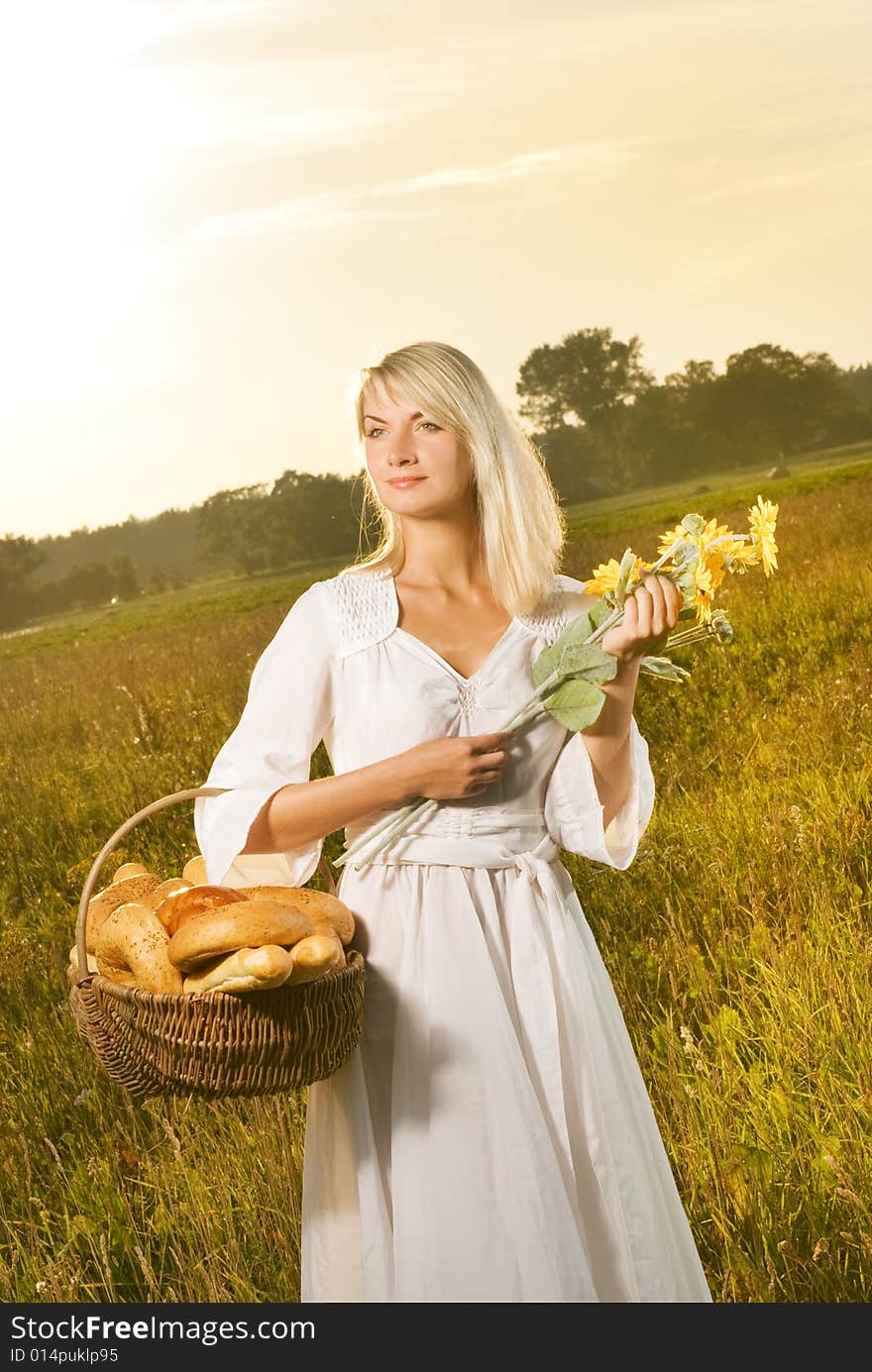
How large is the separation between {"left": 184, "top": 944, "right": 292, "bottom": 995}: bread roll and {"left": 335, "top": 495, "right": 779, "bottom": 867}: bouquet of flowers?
0.33 meters

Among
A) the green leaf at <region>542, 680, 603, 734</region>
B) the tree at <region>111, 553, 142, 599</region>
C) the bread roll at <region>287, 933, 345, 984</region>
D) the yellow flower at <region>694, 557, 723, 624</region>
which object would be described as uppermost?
the tree at <region>111, 553, 142, 599</region>

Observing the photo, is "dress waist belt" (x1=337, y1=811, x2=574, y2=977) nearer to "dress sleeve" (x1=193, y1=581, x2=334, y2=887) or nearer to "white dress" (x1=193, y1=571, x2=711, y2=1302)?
"white dress" (x1=193, y1=571, x2=711, y2=1302)

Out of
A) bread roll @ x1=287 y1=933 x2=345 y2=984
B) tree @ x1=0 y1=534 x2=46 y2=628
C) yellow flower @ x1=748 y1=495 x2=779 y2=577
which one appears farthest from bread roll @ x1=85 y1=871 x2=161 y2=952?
tree @ x1=0 y1=534 x2=46 y2=628

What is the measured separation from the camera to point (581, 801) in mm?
1892

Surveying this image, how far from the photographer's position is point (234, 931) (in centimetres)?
151

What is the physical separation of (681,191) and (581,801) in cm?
294

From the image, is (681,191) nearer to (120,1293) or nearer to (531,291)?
(531,291)

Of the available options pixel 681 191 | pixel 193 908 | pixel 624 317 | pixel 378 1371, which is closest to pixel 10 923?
pixel 378 1371

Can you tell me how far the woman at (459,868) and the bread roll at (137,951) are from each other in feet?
0.58

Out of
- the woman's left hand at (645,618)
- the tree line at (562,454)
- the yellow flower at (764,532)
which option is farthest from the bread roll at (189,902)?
the tree line at (562,454)

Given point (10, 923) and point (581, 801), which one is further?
point (10, 923)

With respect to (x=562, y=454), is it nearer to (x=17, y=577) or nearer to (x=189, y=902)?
(x=17, y=577)

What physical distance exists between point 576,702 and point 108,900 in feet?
2.32

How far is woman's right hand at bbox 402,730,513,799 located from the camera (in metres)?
1.74
